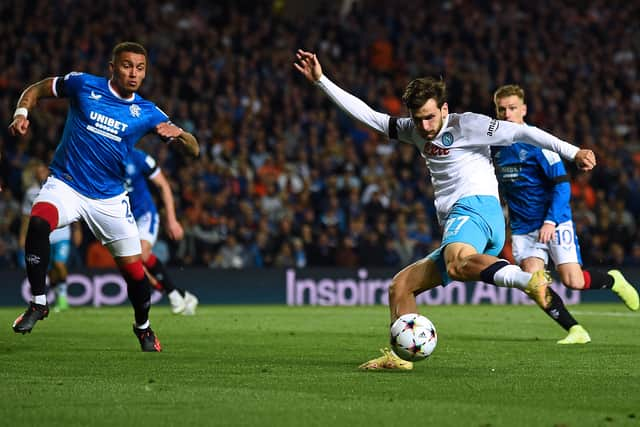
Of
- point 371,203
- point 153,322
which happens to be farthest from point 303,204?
point 153,322

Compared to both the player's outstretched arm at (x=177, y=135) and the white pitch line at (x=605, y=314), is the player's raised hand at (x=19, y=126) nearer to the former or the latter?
the player's outstretched arm at (x=177, y=135)

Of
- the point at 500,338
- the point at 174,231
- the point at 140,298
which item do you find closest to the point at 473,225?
the point at 140,298

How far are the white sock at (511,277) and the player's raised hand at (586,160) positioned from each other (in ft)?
2.86

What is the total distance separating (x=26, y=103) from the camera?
9.25 metres

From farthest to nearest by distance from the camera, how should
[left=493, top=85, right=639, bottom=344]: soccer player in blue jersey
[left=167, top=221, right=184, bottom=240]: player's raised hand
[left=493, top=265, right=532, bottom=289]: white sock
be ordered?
[left=167, top=221, right=184, bottom=240]: player's raised hand, [left=493, top=85, right=639, bottom=344]: soccer player in blue jersey, [left=493, top=265, right=532, bottom=289]: white sock

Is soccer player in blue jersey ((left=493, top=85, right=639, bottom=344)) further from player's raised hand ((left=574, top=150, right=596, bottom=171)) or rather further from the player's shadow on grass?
player's raised hand ((left=574, top=150, right=596, bottom=171))

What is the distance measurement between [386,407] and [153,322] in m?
8.15

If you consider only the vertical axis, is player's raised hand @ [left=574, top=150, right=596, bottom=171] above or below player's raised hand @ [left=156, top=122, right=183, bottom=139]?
below

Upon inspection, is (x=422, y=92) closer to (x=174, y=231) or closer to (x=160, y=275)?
(x=174, y=231)

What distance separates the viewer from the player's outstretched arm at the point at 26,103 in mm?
8914

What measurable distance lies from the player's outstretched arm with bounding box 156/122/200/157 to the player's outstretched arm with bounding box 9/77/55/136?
3.39ft

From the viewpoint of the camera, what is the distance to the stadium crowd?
67.1ft

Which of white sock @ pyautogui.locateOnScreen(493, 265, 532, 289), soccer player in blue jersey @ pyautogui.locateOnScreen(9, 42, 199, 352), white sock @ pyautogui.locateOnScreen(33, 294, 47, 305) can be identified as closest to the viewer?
white sock @ pyautogui.locateOnScreen(493, 265, 532, 289)

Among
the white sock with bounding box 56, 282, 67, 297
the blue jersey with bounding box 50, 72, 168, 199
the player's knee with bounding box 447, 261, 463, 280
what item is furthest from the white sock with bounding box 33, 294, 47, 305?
the white sock with bounding box 56, 282, 67, 297
